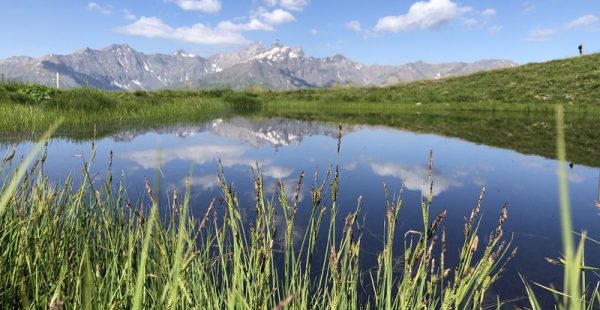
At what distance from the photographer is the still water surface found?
560 cm

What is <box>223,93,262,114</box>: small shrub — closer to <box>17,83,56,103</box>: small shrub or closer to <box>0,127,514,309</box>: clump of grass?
<box>17,83,56,103</box>: small shrub

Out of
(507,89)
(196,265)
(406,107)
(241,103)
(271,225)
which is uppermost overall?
(507,89)

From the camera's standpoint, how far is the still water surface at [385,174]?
560 cm

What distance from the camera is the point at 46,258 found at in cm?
305

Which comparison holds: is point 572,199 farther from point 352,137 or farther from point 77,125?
point 77,125

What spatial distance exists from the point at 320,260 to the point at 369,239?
927 millimetres

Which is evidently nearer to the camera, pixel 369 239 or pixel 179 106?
pixel 369 239

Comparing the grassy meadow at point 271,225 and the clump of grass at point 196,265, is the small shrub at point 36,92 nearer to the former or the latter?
the grassy meadow at point 271,225

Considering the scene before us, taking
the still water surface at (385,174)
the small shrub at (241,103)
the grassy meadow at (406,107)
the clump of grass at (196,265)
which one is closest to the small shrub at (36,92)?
the grassy meadow at (406,107)

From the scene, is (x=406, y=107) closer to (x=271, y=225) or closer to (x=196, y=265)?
(x=271, y=225)

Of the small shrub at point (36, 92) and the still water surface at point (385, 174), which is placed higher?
the small shrub at point (36, 92)

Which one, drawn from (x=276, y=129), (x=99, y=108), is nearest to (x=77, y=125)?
(x=99, y=108)

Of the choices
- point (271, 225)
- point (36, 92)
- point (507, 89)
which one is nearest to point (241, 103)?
point (36, 92)

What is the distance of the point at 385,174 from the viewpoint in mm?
9562
